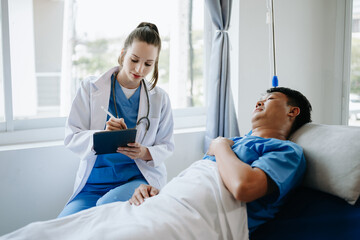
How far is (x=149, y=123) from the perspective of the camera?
1.85 meters

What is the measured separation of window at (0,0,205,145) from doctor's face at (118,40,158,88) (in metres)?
0.78

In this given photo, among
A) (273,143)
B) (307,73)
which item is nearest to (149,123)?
(273,143)

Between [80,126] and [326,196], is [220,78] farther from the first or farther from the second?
A: [326,196]

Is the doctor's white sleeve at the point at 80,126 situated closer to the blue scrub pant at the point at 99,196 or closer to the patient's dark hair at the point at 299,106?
the blue scrub pant at the point at 99,196

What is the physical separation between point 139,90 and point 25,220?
103 cm

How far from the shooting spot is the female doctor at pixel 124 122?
171cm

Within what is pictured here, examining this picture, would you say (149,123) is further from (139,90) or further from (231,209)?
(231,209)

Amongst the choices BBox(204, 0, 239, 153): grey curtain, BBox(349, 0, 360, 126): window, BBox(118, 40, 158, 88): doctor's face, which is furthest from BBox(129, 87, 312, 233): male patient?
BBox(349, 0, 360, 126): window

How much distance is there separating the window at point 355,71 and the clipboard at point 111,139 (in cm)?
225

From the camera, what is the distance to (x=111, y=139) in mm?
1450

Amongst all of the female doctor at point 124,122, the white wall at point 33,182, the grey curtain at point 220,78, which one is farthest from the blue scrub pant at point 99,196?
the grey curtain at point 220,78

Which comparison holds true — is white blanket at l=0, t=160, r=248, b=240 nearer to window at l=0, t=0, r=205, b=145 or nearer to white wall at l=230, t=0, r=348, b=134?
window at l=0, t=0, r=205, b=145

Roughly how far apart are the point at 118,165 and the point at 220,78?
1.10 m

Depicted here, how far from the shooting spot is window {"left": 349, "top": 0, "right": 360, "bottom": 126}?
9.25 ft
